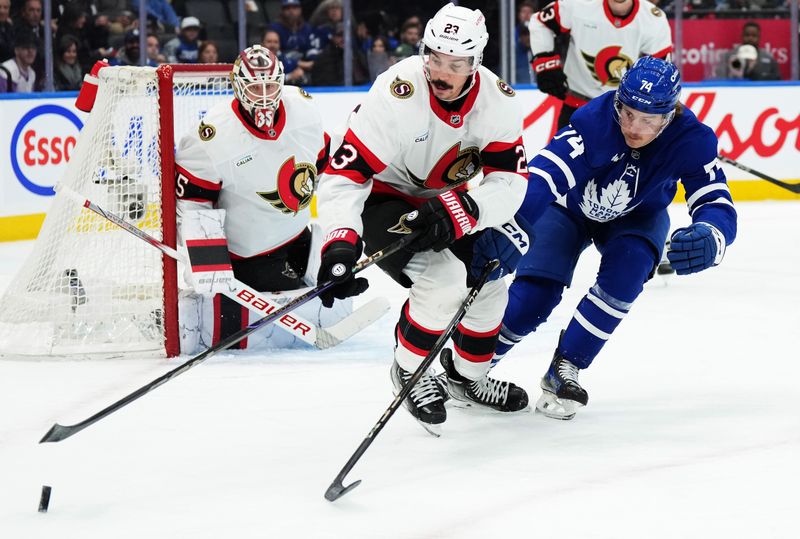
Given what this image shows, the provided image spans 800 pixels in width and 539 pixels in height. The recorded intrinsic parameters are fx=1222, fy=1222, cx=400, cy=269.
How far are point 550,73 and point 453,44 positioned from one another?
8.69ft

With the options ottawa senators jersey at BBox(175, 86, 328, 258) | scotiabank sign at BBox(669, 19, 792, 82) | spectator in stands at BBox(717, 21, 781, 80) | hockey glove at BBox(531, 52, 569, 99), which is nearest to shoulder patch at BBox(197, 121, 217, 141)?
ottawa senators jersey at BBox(175, 86, 328, 258)

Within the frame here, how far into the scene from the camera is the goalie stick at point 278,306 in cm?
370

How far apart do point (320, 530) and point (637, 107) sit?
48.1 inches

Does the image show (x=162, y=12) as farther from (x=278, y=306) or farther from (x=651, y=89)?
(x=651, y=89)

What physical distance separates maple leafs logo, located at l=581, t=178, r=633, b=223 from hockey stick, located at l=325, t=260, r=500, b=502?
0.35 meters

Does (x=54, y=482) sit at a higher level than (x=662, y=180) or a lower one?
lower

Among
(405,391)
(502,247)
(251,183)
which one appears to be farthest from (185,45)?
(405,391)

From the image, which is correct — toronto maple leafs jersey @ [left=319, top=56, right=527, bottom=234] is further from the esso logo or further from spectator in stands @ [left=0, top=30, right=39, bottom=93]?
spectator in stands @ [left=0, top=30, right=39, bottom=93]

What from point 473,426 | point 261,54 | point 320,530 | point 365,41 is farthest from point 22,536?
point 365,41

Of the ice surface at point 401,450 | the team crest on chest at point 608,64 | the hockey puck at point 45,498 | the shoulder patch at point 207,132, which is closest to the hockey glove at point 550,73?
the team crest on chest at point 608,64

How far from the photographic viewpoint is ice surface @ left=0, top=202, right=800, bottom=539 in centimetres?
224

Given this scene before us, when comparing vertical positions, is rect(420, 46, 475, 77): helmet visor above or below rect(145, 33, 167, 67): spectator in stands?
above

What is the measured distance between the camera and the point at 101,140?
12.7ft

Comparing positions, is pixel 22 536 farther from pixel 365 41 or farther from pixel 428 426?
pixel 365 41
